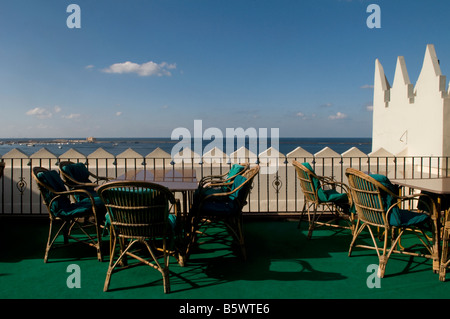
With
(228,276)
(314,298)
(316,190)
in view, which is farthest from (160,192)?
(316,190)

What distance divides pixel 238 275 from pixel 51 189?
2049 millimetres

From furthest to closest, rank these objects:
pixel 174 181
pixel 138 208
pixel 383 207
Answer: pixel 174 181 → pixel 383 207 → pixel 138 208

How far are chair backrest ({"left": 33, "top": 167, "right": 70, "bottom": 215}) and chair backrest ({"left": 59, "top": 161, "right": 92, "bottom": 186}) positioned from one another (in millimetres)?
351

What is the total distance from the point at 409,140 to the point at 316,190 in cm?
1047

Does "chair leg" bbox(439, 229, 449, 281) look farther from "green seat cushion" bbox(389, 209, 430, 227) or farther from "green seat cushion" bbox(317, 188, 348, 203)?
"green seat cushion" bbox(317, 188, 348, 203)

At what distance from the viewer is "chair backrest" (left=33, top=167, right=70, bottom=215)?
10.9ft

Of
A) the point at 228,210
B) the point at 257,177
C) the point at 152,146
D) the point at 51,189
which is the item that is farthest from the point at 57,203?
the point at 152,146

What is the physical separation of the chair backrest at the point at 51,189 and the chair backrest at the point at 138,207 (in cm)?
107

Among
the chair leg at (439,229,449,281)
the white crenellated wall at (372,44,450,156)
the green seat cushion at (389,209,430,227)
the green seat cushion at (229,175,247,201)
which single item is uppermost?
the white crenellated wall at (372,44,450,156)

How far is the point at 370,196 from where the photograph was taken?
3.10 meters

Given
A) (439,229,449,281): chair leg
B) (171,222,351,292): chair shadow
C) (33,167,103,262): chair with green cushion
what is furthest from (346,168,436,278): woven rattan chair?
(33,167,103,262): chair with green cushion

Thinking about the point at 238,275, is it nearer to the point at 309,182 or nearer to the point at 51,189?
the point at 309,182

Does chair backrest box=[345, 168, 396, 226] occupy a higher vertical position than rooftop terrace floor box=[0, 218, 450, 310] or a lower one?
higher

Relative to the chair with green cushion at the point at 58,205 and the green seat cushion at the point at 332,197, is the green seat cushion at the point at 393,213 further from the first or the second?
the chair with green cushion at the point at 58,205
